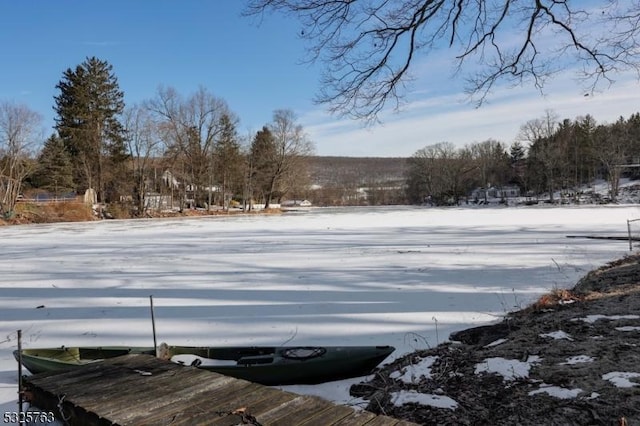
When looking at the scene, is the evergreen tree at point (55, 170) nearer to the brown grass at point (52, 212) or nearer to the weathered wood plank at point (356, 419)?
the brown grass at point (52, 212)

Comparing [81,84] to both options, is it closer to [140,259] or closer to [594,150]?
[140,259]

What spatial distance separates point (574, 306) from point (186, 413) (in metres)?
6.09

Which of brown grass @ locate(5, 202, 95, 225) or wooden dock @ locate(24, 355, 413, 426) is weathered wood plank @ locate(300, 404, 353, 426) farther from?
brown grass @ locate(5, 202, 95, 225)

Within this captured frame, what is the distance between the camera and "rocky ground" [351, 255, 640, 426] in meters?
3.39

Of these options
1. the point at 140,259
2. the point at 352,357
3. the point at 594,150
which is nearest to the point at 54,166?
the point at 140,259

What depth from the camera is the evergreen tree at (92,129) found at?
1870 inches

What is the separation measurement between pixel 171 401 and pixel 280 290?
6.07 meters

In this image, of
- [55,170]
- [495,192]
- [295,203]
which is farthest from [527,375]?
[495,192]

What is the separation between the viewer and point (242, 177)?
61.1 meters

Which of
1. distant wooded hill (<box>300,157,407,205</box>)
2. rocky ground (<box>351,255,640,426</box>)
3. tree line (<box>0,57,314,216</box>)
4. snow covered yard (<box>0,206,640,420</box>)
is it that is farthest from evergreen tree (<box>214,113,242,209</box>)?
rocky ground (<box>351,255,640,426</box>)

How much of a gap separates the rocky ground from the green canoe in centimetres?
24

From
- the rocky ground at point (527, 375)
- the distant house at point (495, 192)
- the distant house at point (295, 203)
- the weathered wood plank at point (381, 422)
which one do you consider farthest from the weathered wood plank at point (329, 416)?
the distant house at point (495, 192)

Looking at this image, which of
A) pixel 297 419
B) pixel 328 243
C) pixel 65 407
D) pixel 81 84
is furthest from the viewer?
pixel 81 84

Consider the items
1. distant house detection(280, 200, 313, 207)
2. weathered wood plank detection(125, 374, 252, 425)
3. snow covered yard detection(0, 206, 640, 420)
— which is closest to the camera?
weathered wood plank detection(125, 374, 252, 425)
